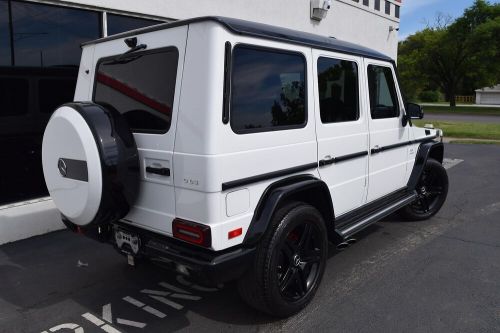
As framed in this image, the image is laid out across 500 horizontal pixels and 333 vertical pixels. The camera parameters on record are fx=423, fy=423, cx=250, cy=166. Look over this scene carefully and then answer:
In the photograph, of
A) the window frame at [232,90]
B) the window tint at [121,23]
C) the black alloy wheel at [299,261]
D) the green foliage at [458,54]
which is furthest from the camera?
the green foliage at [458,54]

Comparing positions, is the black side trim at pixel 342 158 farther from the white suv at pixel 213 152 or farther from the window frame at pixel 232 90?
the window frame at pixel 232 90

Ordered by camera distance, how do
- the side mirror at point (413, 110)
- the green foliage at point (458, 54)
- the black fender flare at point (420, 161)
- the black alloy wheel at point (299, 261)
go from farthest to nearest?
the green foliage at point (458, 54)
the black fender flare at point (420, 161)
the side mirror at point (413, 110)
the black alloy wheel at point (299, 261)

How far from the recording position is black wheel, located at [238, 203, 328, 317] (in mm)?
2841

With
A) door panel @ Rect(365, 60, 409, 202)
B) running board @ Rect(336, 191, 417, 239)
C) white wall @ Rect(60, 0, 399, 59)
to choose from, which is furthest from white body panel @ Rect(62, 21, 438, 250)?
white wall @ Rect(60, 0, 399, 59)

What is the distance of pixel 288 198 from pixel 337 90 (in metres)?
1.12

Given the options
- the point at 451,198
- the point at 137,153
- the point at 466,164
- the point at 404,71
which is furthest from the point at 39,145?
the point at 404,71

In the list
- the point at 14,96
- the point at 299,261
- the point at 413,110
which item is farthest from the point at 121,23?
the point at 299,261

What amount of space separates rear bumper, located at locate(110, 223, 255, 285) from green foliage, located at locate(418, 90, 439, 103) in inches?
2218

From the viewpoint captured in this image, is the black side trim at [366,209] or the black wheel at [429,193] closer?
the black side trim at [366,209]

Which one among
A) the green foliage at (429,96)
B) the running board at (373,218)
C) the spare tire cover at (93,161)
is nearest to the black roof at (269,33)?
the spare tire cover at (93,161)

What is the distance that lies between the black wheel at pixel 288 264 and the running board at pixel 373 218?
1.09 feet

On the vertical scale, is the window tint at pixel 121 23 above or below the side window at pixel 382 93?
above

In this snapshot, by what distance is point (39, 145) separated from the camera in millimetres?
5180

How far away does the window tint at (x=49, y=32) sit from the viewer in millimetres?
4793
